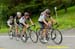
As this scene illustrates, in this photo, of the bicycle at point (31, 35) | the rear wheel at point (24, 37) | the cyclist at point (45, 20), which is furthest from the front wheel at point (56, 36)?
the rear wheel at point (24, 37)

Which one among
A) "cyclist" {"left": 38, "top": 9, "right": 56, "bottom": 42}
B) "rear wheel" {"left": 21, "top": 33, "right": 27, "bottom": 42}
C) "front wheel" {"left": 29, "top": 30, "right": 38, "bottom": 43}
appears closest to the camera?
"cyclist" {"left": 38, "top": 9, "right": 56, "bottom": 42}

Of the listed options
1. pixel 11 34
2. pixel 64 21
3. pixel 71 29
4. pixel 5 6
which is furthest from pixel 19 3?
pixel 11 34

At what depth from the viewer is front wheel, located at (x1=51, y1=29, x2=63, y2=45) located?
17078mm

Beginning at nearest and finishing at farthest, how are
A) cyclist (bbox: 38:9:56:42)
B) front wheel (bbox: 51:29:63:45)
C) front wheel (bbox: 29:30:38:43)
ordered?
front wheel (bbox: 51:29:63:45) < cyclist (bbox: 38:9:56:42) < front wheel (bbox: 29:30:38:43)

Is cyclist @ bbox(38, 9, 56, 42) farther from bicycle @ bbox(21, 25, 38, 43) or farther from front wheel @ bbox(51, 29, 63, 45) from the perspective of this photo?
bicycle @ bbox(21, 25, 38, 43)

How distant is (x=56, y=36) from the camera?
17219mm

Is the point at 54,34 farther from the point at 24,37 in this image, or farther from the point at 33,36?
the point at 24,37

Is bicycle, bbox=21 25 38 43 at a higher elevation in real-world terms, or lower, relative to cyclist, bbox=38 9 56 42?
lower

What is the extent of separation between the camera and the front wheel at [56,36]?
17078 millimetres

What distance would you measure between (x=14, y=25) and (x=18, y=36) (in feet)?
4.82

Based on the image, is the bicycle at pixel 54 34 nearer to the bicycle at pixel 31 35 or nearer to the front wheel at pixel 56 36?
the front wheel at pixel 56 36

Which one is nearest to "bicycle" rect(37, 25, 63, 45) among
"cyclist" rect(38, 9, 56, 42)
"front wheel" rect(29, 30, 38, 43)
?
"cyclist" rect(38, 9, 56, 42)

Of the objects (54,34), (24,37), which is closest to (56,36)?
(54,34)

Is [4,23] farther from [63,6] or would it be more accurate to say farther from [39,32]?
[39,32]
